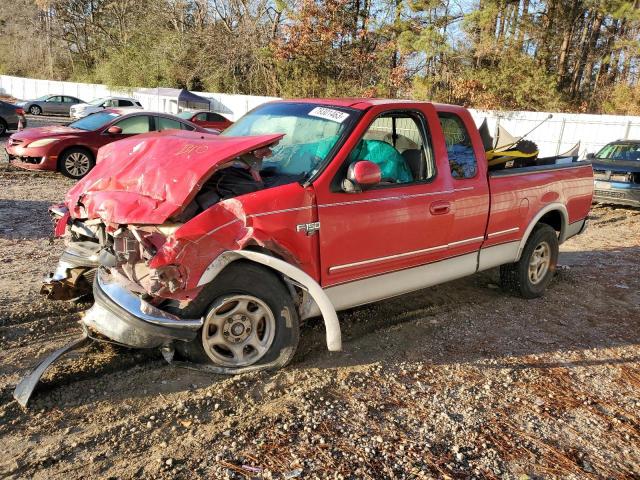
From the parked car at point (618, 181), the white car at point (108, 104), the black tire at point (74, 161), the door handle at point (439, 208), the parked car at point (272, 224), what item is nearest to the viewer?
the parked car at point (272, 224)

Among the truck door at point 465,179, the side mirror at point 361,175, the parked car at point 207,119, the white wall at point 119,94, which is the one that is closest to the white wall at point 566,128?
the white wall at point 119,94

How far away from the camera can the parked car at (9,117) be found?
1716cm

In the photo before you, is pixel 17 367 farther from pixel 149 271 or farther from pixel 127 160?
pixel 127 160

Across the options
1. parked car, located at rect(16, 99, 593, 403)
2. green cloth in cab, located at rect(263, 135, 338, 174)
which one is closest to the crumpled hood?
parked car, located at rect(16, 99, 593, 403)

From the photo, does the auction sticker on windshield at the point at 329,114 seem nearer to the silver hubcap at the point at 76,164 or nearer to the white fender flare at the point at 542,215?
the white fender flare at the point at 542,215

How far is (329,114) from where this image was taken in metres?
4.26

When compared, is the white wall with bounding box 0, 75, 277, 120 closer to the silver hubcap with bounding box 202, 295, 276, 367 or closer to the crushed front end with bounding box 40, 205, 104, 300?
the crushed front end with bounding box 40, 205, 104, 300

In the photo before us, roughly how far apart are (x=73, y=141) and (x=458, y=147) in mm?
8952

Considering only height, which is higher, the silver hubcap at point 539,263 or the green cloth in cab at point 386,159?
the green cloth in cab at point 386,159

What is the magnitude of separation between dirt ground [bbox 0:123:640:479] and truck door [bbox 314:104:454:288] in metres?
0.76

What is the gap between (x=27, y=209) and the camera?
828cm

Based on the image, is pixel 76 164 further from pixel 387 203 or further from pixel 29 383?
pixel 387 203

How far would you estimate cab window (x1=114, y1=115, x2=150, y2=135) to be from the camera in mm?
11836

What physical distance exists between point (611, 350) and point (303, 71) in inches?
1245
